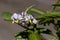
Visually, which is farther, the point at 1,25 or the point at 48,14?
the point at 1,25

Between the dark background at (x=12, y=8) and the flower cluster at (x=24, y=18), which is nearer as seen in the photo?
the flower cluster at (x=24, y=18)

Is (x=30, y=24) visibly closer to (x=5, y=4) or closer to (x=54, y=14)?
(x=54, y=14)

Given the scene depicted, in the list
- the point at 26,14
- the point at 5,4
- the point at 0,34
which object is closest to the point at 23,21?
the point at 26,14

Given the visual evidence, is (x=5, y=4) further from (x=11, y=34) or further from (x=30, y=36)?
(x=30, y=36)

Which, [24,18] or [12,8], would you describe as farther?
[12,8]

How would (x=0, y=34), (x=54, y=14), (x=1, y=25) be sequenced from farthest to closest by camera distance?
(x=1, y=25) < (x=0, y=34) < (x=54, y=14)

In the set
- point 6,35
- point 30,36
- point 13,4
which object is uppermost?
point 13,4

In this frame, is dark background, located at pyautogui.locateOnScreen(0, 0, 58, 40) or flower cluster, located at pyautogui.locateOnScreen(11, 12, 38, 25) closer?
flower cluster, located at pyautogui.locateOnScreen(11, 12, 38, 25)

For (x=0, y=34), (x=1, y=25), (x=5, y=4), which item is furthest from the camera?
(x=5, y=4)

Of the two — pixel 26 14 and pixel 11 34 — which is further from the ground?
pixel 26 14
